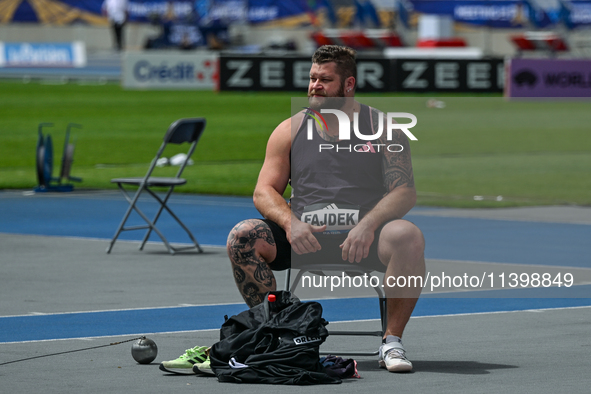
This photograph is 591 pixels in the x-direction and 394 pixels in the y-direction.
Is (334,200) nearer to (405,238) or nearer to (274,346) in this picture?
(405,238)

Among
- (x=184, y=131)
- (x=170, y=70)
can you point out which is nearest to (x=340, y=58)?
(x=184, y=131)

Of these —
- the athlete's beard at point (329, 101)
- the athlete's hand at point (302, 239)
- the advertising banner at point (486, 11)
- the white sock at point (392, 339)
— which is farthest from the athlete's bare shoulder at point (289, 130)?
the advertising banner at point (486, 11)

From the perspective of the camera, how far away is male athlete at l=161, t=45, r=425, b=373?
20.3 feet

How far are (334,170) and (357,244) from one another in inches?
19.2

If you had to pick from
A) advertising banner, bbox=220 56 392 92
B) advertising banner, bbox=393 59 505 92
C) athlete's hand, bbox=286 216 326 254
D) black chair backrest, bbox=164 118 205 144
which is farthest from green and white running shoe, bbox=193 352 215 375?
advertising banner, bbox=393 59 505 92

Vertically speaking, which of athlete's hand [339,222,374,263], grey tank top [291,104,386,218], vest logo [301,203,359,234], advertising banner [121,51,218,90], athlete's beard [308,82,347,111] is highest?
athlete's beard [308,82,347,111]

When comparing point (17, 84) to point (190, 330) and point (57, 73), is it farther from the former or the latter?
point (190, 330)

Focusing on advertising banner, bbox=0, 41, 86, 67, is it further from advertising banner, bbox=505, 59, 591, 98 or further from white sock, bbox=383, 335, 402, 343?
white sock, bbox=383, 335, 402, 343

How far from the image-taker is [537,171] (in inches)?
819

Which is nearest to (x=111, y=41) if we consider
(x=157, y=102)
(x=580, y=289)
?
(x=157, y=102)

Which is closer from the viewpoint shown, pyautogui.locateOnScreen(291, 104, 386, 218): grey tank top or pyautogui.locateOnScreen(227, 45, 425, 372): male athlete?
pyautogui.locateOnScreen(227, 45, 425, 372): male athlete

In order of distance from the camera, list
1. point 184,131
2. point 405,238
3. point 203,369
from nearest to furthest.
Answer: point 203,369, point 405,238, point 184,131

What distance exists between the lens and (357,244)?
6.20 meters

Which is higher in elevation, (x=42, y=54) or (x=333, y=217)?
(x=333, y=217)
